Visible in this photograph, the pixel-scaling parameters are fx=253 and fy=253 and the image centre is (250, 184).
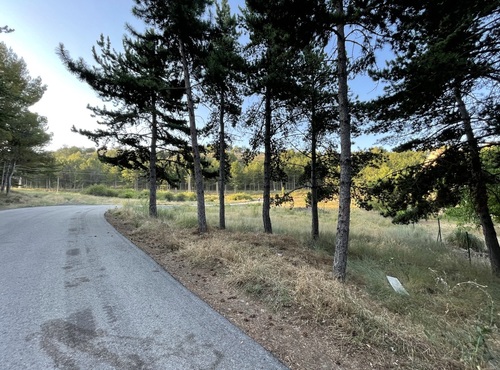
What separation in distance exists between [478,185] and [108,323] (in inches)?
321

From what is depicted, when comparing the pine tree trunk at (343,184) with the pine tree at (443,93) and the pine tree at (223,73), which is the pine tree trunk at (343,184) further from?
the pine tree at (223,73)

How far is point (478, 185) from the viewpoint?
6.23 metres

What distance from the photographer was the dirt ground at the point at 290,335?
8.02 ft

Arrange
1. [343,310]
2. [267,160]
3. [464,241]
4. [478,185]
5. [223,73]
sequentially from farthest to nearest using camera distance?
[464,241]
[267,160]
[223,73]
[478,185]
[343,310]

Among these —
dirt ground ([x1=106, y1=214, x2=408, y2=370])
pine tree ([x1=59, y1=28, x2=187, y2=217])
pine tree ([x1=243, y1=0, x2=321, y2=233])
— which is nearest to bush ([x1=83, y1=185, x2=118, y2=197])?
pine tree ([x1=59, y1=28, x2=187, y2=217])

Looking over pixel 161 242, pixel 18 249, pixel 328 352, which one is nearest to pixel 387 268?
pixel 328 352

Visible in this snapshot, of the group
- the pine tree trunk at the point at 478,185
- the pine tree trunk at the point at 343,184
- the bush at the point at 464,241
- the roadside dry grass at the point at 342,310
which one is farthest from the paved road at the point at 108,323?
the bush at the point at 464,241

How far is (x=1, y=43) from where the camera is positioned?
54.0 feet

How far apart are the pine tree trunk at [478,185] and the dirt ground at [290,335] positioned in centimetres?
593

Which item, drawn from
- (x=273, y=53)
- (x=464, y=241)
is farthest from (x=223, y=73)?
(x=464, y=241)

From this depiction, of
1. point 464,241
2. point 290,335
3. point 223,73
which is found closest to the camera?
point 290,335

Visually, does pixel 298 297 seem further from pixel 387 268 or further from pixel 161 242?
pixel 161 242

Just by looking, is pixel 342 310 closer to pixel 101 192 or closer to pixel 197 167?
pixel 197 167

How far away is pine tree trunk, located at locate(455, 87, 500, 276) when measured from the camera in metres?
6.29
